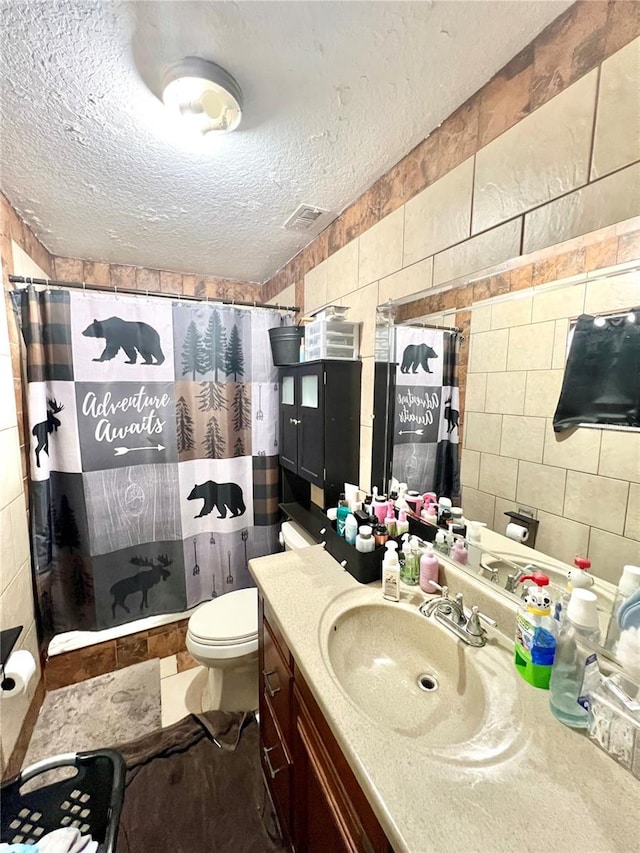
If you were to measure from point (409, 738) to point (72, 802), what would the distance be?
90cm

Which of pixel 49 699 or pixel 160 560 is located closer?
pixel 49 699

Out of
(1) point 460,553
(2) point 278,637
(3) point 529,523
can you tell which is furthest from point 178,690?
(3) point 529,523

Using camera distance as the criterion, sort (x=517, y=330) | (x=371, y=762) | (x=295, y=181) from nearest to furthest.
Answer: (x=371, y=762) < (x=517, y=330) < (x=295, y=181)

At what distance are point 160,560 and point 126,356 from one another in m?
1.13

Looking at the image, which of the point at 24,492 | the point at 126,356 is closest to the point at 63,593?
the point at 24,492

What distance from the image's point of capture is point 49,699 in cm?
163

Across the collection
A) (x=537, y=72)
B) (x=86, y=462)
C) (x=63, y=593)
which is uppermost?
(x=537, y=72)

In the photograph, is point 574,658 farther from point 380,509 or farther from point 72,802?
point 72,802

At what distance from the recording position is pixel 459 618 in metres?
0.89

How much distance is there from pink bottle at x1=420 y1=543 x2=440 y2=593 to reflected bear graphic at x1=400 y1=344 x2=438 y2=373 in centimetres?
63

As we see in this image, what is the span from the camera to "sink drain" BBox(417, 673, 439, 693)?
0.84 metres

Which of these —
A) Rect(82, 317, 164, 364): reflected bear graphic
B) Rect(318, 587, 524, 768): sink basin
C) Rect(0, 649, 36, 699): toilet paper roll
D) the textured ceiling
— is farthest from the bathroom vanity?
the textured ceiling

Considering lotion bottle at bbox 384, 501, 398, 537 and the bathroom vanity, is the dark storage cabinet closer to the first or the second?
lotion bottle at bbox 384, 501, 398, 537

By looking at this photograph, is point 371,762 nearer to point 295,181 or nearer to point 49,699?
point 295,181
